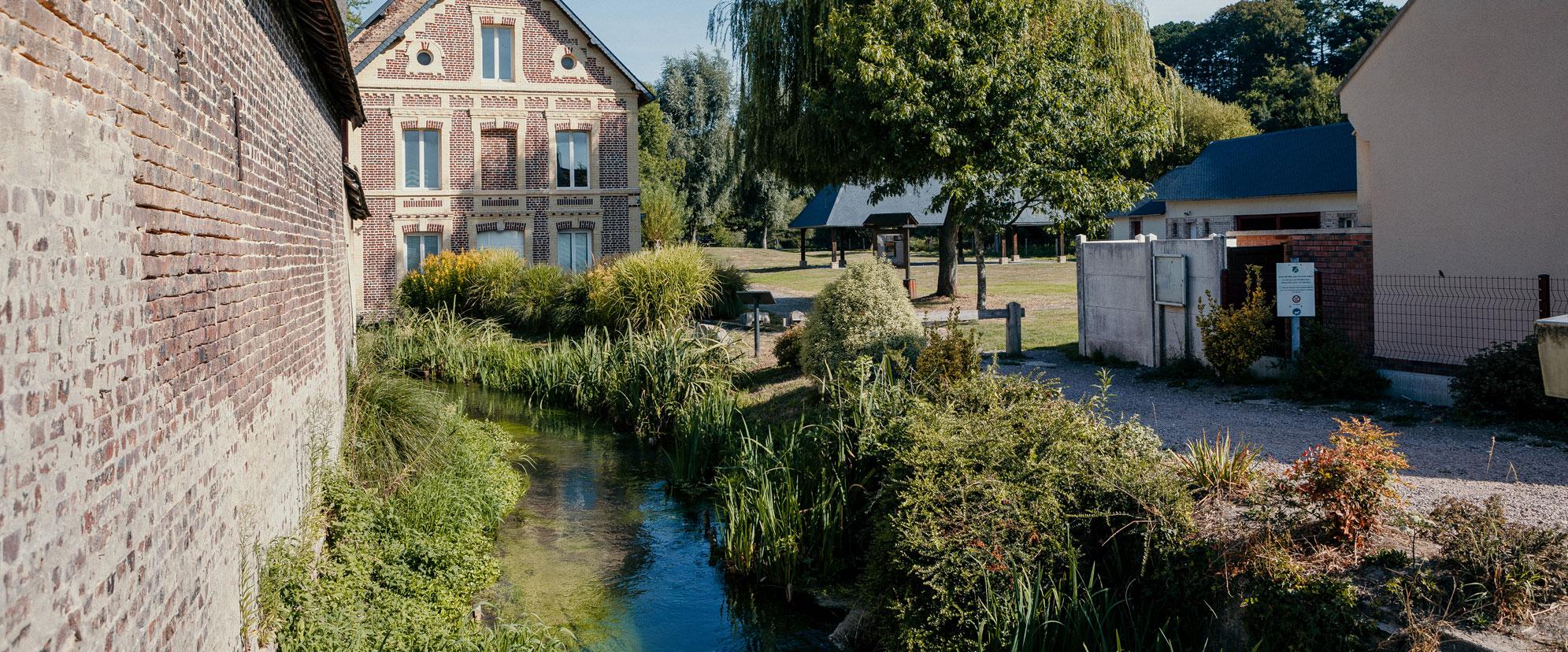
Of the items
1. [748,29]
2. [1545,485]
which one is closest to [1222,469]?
[1545,485]

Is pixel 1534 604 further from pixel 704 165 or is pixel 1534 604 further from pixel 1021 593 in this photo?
pixel 704 165

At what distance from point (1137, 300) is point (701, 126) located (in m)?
46.7

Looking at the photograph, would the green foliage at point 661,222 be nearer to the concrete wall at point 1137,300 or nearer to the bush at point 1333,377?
the concrete wall at point 1137,300

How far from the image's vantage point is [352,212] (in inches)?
794

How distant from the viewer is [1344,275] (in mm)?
13680

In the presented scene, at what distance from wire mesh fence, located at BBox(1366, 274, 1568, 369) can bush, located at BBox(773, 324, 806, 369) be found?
7282 millimetres

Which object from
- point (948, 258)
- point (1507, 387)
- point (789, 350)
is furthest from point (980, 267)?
point (1507, 387)

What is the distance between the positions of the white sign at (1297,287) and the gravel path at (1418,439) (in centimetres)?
102

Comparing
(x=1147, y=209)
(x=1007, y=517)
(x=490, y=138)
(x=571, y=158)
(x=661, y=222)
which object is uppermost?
(x=490, y=138)

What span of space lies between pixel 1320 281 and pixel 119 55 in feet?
42.9

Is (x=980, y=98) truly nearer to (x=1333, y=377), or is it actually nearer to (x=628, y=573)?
(x=1333, y=377)

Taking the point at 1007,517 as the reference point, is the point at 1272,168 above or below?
above

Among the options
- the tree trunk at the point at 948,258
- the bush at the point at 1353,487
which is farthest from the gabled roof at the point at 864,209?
the bush at the point at 1353,487

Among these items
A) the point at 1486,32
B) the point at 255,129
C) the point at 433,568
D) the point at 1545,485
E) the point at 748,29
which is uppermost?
the point at 748,29
